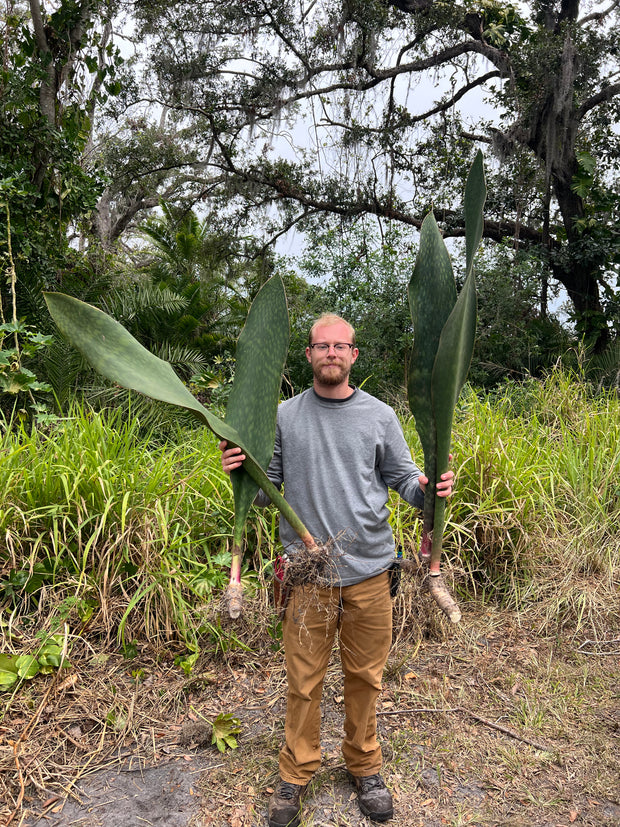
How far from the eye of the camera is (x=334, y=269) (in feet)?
21.0

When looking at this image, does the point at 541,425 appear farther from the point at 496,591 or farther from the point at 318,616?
the point at 318,616

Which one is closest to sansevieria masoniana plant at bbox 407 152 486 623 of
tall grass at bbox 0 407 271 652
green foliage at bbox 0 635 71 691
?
tall grass at bbox 0 407 271 652

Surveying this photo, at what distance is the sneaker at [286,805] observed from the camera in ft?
5.60

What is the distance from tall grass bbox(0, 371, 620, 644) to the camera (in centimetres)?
239

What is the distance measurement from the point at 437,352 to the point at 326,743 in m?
1.67

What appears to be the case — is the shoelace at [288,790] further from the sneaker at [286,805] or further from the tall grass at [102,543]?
the tall grass at [102,543]

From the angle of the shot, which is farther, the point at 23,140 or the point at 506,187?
the point at 506,187

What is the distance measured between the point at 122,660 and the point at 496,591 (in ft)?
6.14

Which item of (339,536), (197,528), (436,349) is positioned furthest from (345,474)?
(197,528)

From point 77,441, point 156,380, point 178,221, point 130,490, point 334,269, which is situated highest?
point 178,221

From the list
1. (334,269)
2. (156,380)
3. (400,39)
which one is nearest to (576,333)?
(334,269)

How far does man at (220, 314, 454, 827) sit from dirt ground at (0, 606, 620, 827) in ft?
0.73

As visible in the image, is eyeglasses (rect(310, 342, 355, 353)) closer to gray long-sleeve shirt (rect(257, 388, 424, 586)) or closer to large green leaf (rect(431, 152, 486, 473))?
gray long-sleeve shirt (rect(257, 388, 424, 586))

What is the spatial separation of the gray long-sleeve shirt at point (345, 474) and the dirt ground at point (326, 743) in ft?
2.76
